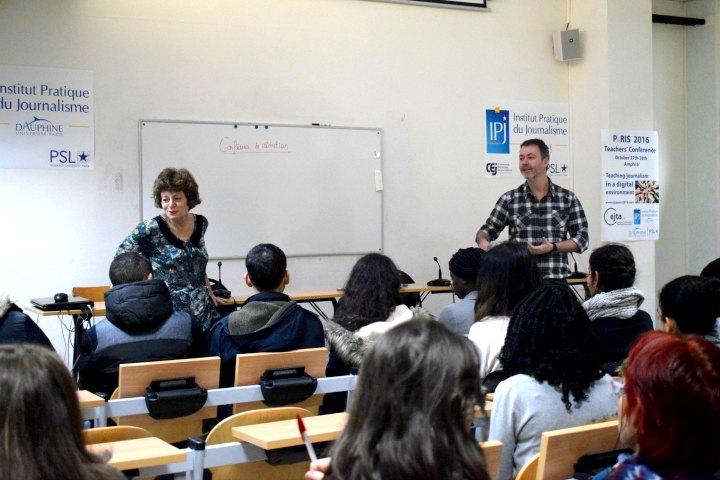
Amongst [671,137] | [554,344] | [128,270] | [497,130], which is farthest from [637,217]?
[554,344]

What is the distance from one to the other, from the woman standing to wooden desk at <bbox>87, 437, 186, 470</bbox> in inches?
89.7

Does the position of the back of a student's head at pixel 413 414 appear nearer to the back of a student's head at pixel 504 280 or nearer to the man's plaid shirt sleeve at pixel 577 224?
the back of a student's head at pixel 504 280

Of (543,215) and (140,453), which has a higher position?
(543,215)

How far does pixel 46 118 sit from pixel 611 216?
4757 millimetres

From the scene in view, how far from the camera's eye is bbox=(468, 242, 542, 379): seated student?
329 cm

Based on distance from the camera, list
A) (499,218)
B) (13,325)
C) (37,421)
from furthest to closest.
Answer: (499,218)
(13,325)
(37,421)

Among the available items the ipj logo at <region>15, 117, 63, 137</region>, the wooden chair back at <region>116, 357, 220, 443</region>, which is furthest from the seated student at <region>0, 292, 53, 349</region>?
the ipj logo at <region>15, 117, 63, 137</region>

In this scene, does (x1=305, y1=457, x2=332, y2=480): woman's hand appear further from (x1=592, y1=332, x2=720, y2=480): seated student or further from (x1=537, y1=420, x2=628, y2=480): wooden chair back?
(x1=537, y1=420, x2=628, y2=480): wooden chair back

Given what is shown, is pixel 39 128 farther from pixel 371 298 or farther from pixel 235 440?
pixel 235 440

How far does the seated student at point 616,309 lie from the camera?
3.40 metres

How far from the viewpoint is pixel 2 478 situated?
134 centimetres

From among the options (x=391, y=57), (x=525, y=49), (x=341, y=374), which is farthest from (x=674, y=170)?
(x=341, y=374)

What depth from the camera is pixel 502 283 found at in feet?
11.0

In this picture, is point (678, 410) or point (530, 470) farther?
point (530, 470)
